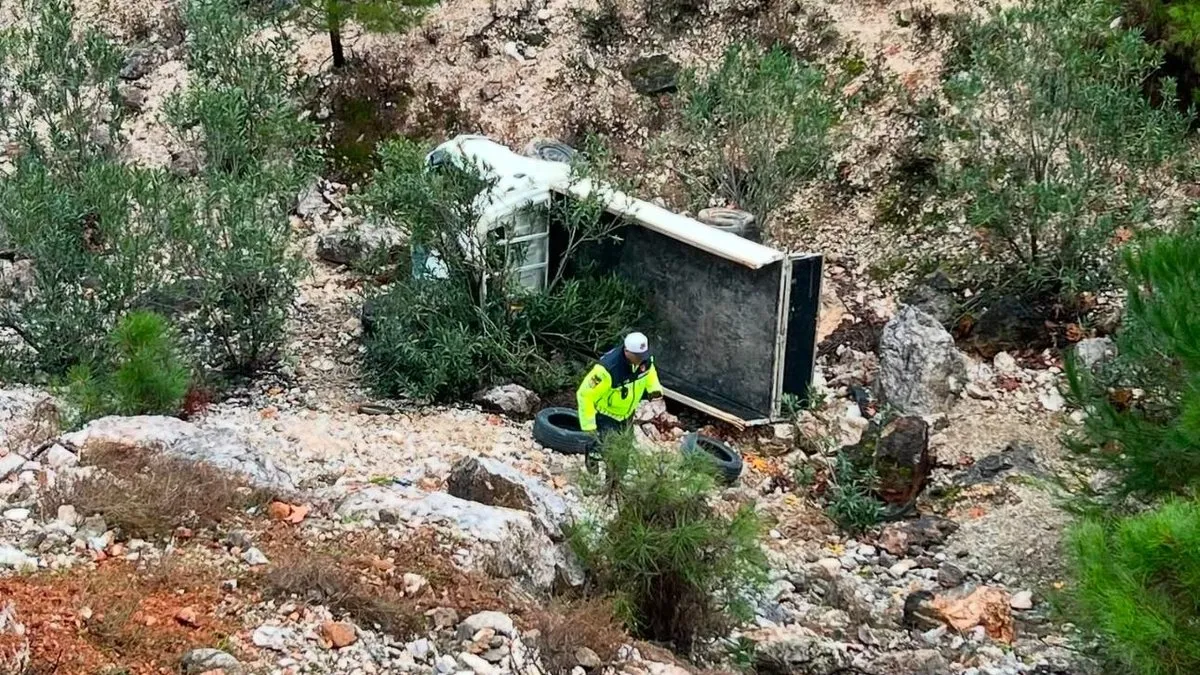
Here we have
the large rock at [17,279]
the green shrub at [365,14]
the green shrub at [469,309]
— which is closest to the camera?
the green shrub at [469,309]

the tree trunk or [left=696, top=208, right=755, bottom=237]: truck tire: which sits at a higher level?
the tree trunk

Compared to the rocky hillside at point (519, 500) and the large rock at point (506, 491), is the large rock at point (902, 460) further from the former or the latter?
the large rock at point (506, 491)

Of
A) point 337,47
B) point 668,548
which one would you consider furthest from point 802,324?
point 337,47

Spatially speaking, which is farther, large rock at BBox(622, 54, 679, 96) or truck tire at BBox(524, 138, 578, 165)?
large rock at BBox(622, 54, 679, 96)

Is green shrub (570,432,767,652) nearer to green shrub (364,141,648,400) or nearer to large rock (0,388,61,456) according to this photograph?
large rock (0,388,61,456)

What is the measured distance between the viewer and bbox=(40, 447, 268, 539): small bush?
18.7 feet

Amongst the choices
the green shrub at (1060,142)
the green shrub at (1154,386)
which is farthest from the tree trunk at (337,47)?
the green shrub at (1154,386)

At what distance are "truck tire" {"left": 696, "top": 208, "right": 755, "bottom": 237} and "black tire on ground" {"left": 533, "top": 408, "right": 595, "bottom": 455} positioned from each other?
283 cm

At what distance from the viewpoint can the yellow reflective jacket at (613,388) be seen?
8.26m

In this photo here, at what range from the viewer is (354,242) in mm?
13641

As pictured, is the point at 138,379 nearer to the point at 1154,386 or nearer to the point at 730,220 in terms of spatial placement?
the point at 730,220

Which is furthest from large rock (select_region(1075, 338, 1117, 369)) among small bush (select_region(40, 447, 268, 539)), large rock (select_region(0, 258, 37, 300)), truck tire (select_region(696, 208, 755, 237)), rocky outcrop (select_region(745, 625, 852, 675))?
large rock (select_region(0, 258, 37, 300))

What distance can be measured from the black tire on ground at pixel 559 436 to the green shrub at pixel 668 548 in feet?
8.13

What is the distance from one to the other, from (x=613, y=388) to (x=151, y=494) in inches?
130
